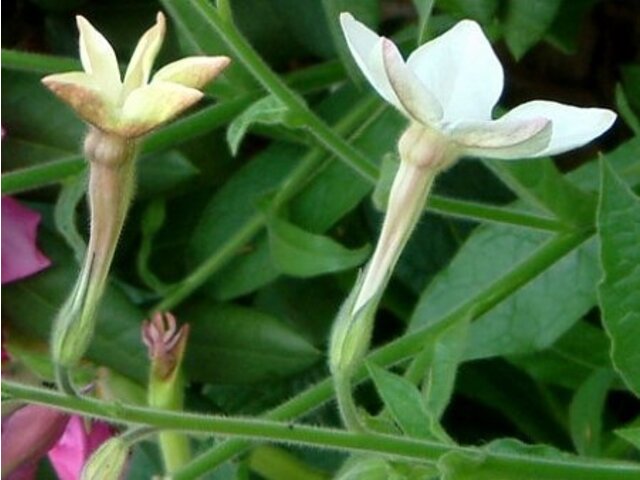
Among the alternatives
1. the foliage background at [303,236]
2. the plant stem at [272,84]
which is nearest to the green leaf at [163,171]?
the foliage background at [303,236]

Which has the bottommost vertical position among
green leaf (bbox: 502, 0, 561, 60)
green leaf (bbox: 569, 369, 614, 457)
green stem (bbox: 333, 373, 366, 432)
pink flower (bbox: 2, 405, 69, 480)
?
green leaf (bbox: 569, 369, 614, 457)

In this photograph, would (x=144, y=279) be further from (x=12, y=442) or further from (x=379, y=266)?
(x=379, y=266)

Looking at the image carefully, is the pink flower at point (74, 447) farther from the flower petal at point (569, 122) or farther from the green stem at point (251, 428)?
the flower petal at point (569, 122)

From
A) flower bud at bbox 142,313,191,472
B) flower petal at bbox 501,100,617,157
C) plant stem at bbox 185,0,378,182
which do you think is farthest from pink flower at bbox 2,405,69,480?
flower petal at bbox 501,100,617,157

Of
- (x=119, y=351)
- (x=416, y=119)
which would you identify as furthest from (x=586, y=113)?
(x=119, y=351)

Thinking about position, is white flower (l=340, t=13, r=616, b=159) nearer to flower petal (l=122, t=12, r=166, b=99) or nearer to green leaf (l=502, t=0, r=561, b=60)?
flower petal (l=122, t=12, r=166, b=99)

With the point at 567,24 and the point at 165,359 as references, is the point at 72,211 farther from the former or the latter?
the point at 567,24
